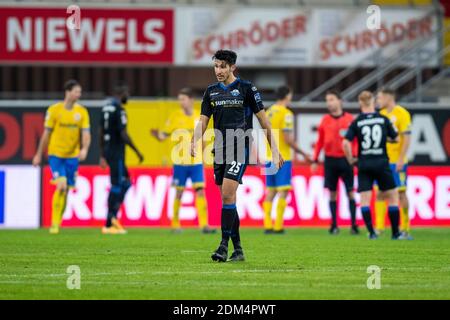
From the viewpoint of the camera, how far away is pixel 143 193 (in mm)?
22250

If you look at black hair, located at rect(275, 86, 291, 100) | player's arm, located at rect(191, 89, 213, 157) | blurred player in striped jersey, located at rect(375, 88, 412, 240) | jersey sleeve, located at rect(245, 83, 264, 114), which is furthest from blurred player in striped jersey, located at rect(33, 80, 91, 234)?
jersey sleeve, located at rect(245, 83, 264, 114)

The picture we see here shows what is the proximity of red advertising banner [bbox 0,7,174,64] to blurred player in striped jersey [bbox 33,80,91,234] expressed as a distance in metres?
7.76

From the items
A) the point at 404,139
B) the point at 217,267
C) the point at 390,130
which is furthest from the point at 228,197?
the point at 404,139

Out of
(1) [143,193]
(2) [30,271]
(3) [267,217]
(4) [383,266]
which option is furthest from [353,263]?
(1) [143,193]

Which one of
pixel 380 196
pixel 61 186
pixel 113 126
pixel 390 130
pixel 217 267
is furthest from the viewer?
pixel 113 126

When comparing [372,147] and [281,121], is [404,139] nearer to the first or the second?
[372,147]

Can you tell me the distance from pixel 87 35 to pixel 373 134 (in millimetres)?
11914

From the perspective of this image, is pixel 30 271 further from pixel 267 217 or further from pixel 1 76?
pixel 1 76

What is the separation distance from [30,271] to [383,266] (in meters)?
3.62

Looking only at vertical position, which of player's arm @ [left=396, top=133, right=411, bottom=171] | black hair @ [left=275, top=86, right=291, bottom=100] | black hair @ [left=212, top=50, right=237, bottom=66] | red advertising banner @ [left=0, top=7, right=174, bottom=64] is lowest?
player's arm @ [left=396, top=133, right=411, bottom=171]

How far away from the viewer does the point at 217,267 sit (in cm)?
1209

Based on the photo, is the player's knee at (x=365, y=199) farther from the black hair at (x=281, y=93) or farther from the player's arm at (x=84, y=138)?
the player's arm at (x=84, y=138)

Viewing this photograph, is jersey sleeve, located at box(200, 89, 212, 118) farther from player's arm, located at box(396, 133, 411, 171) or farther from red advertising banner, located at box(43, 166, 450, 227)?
red advertising banner, located at box(43, 166, 450, 227)

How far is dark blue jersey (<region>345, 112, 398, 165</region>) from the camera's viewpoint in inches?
663
